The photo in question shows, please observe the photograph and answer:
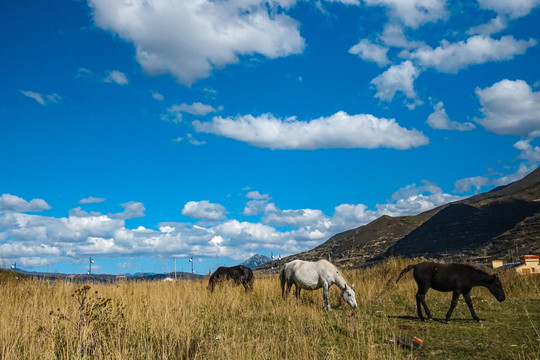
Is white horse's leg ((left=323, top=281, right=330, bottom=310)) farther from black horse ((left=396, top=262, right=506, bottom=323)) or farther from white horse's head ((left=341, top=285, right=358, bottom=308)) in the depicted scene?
black horse ((left=396, top=262, right=506, bottom=323))

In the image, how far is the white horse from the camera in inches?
552

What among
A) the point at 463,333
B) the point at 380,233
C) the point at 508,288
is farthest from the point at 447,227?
the point at 463,333

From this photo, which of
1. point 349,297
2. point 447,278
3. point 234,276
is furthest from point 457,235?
point 447,278

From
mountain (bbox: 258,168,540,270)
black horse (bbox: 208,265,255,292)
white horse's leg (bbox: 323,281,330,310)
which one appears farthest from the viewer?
mountain (bbox: 258,168,540,270)

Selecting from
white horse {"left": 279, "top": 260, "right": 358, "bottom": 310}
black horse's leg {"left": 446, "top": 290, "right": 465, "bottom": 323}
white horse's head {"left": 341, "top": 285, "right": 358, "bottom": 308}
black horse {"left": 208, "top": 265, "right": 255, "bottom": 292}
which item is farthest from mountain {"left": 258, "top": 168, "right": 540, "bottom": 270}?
black horse's leg {"left": 446, "top": 290, "right": 465, "bottom": 323}

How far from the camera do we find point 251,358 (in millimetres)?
6816

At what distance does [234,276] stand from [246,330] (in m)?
8.17

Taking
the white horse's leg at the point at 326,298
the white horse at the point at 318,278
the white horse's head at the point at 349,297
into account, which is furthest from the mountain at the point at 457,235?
the white horse's leg at the point at 326,298

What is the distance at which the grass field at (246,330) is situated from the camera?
7453 millimetres

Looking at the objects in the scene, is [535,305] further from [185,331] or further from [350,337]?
[185,331]

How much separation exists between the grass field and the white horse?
20.9 inches

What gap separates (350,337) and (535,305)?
30.6 feet

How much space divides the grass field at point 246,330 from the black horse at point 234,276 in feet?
5.82

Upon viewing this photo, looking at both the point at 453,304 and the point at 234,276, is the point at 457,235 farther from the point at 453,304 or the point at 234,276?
the point at 453,304
